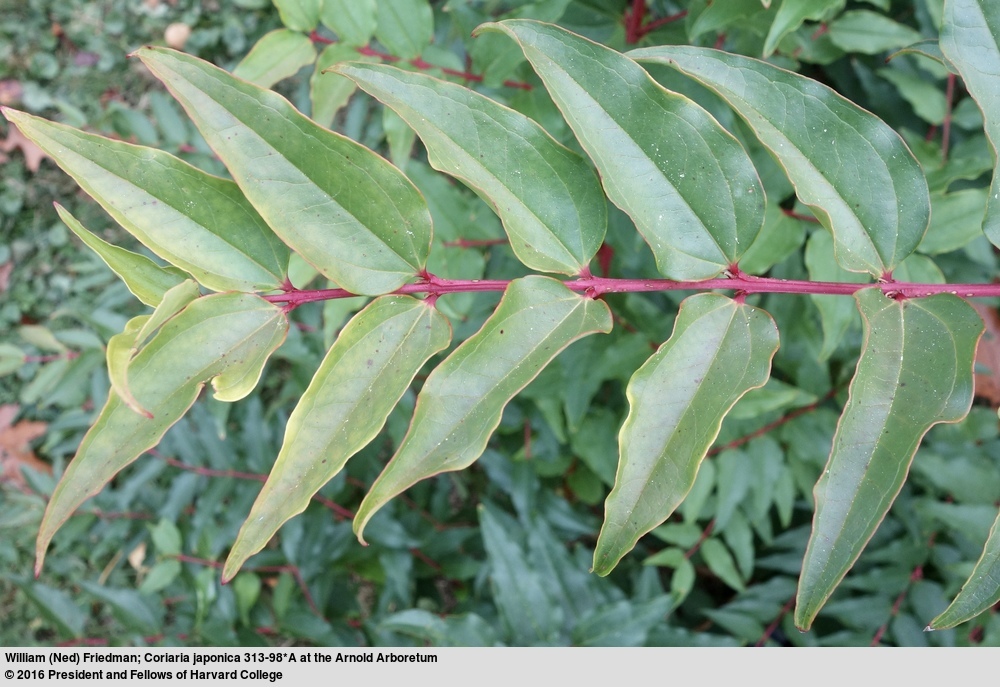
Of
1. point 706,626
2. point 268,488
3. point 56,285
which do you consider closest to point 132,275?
point 268,488

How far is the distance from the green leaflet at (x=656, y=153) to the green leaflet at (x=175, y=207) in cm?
41

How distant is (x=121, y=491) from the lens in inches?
86.5

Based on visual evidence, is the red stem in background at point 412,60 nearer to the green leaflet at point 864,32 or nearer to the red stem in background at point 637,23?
the red stem in background at point 637,23

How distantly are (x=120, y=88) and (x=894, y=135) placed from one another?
11.7 ft

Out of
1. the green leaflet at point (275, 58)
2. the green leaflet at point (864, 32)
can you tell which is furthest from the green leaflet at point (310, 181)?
the green leaflet at point (864, 32)

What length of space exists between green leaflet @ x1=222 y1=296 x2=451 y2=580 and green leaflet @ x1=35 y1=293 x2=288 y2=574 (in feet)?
0.40

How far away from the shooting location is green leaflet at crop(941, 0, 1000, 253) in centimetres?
89

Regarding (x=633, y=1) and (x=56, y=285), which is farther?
(x=56, y=285)

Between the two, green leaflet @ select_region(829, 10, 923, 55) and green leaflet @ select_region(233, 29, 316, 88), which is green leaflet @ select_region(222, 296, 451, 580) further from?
green leaflet @ select_region(829, 10, 923, 55)

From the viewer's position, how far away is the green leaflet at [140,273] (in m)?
0.93

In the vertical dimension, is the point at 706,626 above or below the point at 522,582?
below

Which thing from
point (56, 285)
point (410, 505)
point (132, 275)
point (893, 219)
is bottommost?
point (56, 285)

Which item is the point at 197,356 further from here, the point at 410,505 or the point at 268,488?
the point at 410,505

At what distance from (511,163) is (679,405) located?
1.19ft
